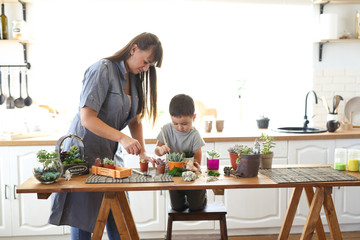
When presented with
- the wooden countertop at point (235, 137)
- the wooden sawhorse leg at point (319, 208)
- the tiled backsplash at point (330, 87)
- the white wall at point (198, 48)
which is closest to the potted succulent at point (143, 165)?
the wooden sawhorse leg at point (319, 208)

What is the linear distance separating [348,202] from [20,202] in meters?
2.91

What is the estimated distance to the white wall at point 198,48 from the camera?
3.87 m

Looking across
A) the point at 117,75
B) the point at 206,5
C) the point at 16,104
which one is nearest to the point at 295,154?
the point at 206,5

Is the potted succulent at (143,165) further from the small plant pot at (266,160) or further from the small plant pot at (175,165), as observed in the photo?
the small plant pot at (266,160)

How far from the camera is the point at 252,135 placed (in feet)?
11.3

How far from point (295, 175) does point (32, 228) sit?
238 cm

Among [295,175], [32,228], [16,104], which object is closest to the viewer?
[295,175]

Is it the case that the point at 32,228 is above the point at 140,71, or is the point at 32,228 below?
below

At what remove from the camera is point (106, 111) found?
6.95ft

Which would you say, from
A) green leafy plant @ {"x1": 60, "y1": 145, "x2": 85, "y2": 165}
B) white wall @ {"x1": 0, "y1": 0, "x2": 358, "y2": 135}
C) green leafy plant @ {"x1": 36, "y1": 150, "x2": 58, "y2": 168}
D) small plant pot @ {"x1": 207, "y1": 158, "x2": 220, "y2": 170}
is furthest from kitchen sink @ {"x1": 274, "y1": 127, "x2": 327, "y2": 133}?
green leafy plant @ {"x1": 36, "y1": 150, "x2": 58, "y2": 168}

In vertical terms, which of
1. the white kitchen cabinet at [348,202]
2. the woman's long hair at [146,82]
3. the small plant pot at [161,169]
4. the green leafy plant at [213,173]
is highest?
the woman's long hair at [146,82]

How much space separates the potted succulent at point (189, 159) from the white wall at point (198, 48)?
1.75 metres

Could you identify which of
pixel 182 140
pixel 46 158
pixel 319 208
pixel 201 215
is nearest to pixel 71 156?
pixel 46 158

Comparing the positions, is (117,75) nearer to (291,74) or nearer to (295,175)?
(295,175)
